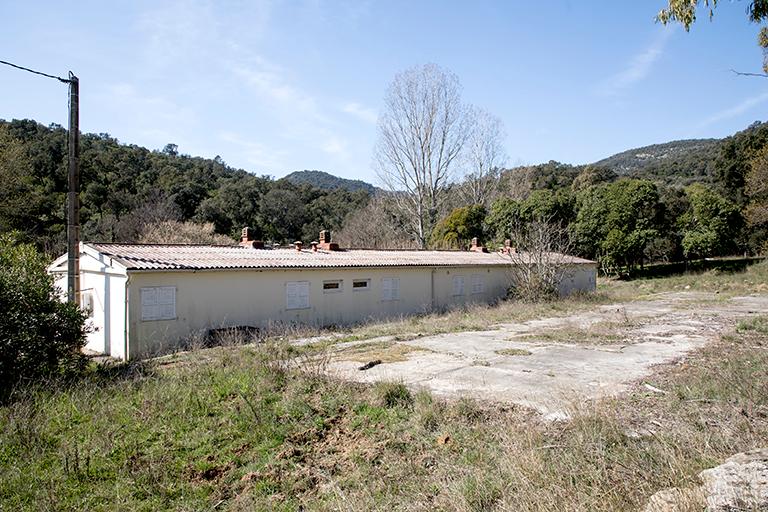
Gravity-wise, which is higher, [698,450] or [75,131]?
[75,131]

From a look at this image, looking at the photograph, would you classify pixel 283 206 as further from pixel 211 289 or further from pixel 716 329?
pixel 716 329

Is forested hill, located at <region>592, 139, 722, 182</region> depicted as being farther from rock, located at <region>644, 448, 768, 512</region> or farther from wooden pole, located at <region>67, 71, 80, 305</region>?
rock, located at <region>644, 448, 768, 512</region>

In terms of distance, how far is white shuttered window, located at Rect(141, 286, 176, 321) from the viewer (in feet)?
48.9

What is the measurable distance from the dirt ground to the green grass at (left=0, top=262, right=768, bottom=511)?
73 centimetres

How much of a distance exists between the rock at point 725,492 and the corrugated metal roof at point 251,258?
1394 cm

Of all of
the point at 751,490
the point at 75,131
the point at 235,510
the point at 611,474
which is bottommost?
the point at 235,510

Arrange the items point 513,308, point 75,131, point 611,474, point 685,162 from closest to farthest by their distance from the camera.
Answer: point 611,474 < point 75,131 < point 513,308 < point 685,162

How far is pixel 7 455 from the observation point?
6.38 metres

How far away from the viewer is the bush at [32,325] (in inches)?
372

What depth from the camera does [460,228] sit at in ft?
122

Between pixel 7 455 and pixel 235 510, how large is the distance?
331 cm

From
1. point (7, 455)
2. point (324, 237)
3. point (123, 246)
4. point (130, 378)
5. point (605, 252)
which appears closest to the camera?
point (7, 455)


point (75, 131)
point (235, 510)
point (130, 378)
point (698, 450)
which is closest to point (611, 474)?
point (698, 450)

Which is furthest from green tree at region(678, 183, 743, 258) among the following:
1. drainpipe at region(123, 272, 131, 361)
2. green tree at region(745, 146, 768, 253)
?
drainpipe at region(123, 272, 131, 361)
